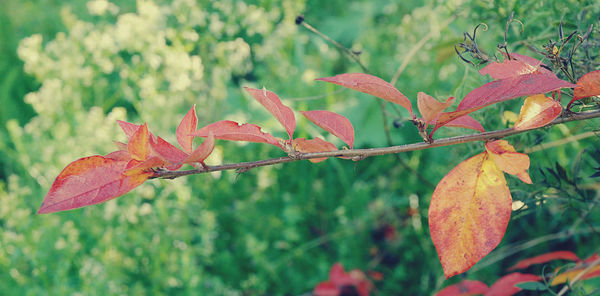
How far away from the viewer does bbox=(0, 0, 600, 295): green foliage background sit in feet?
3.18

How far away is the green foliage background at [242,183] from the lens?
970 millimetres

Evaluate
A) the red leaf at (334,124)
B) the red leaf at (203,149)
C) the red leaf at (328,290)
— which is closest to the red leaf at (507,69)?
the red leaf at (334,124)

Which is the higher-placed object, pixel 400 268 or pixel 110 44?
pixel 110 44

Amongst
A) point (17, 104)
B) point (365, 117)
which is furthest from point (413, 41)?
point (17, 104)

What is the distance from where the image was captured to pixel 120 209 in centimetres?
118

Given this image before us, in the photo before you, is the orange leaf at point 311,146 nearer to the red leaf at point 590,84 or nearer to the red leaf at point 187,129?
the red leaf at point 187,129

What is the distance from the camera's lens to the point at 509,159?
0.39 m

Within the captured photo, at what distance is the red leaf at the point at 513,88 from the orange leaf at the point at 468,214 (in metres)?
0.07

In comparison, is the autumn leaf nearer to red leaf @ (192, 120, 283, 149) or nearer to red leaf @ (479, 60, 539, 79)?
red leaf @ (192, 120, 283, 149)

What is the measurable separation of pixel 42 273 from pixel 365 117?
103cm

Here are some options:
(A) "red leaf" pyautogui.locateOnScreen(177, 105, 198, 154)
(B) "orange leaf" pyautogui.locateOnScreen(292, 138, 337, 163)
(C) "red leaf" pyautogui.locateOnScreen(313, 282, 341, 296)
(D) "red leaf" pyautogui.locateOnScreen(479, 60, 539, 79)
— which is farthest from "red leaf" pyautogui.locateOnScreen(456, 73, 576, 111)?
(C) "red leaf" pyautogui.locateOnScreen(313, 282, 341, 296)

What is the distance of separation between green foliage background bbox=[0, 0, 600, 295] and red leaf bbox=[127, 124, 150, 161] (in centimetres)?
44

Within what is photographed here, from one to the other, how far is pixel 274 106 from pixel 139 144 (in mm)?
117

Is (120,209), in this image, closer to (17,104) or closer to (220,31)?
(220,31)
